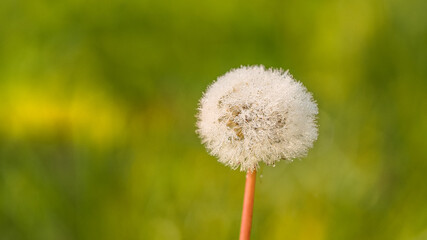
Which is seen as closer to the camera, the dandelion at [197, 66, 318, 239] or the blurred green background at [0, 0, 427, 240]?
the dandelion at [197, 66, 318, 239]

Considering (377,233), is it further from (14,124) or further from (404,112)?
(14,124)

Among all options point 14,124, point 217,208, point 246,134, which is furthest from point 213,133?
point 14,124

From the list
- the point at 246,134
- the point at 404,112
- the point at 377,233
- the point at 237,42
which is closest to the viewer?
the point at 246,134

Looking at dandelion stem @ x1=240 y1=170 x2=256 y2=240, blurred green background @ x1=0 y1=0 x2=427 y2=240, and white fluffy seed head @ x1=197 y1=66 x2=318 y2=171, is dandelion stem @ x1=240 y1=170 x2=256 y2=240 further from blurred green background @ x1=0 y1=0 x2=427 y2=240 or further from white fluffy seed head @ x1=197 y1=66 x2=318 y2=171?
blurred green background @ x1=0 y1=0 x2=427 y2=240

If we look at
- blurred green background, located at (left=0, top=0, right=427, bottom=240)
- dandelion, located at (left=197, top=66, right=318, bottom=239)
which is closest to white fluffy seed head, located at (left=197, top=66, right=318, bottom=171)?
dandelion, located at (left=197, top=66, right=318, bottom=239)

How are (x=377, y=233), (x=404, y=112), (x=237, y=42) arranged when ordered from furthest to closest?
(x=237, y=42)
(x=404, y=112)
(x=377, y=233)

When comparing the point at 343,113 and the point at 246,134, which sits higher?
the point at 343,113

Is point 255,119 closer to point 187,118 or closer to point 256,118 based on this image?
point 256,118

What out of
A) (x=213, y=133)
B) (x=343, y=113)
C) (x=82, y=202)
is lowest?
(x=213, y=133)
